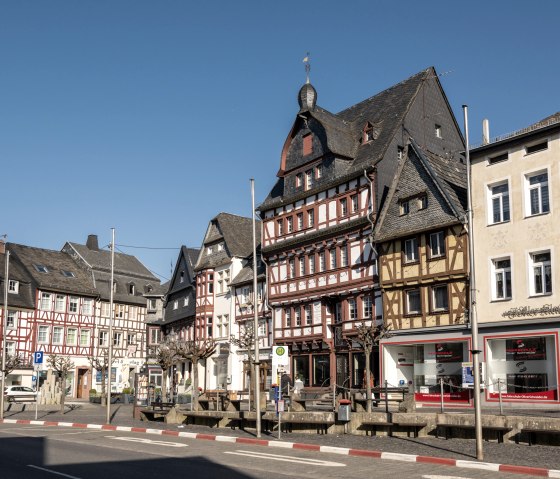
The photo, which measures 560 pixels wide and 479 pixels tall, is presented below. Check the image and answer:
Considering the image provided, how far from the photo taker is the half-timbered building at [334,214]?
4041 centimetres

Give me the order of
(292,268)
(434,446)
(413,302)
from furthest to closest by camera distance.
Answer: (292,268) → (413,302) → (434,446)

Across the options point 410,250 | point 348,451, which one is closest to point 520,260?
point 410,250

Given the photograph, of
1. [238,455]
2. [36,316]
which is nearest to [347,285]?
[238,455]

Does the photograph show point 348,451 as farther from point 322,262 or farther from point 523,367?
point 322,262

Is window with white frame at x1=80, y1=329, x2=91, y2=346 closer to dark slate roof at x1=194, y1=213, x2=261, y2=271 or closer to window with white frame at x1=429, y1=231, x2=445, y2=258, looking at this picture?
dark slate roof at x1=194, y1=213, x2=261, y2=271

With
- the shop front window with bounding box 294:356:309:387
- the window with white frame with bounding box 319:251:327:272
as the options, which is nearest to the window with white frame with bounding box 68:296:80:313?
the shop front window with bounding box 294:356:309:387

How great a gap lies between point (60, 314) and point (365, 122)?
36.2m

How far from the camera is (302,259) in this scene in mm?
45125

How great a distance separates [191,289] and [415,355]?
27.5 m

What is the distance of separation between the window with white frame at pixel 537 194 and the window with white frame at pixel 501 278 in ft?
8.06

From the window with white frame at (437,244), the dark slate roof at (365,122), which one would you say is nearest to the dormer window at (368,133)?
the dark slate roof at (365,122)

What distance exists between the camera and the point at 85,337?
69375mm

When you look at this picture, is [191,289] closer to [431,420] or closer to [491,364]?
[491,364]

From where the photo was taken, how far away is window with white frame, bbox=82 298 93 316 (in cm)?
6994
